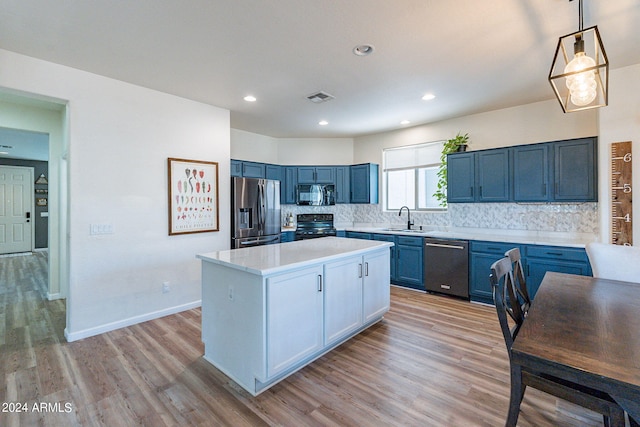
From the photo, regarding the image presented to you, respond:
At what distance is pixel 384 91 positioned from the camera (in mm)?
3590

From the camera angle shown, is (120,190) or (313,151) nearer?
(120,190)

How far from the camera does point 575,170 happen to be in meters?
3.50

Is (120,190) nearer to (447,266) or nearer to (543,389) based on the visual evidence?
(543,389)

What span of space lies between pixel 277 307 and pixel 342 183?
4114 mm

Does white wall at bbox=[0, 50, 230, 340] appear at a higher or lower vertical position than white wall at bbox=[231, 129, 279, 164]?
lower

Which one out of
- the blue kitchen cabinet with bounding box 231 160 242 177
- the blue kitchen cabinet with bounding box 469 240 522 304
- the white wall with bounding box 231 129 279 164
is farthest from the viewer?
the white wall with bounding box 231 129 279 164

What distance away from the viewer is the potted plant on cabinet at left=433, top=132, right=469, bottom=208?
4.55m

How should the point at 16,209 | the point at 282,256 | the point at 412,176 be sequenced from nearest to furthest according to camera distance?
the point at 282,256 → the point at 412,176 → the point at 16,209

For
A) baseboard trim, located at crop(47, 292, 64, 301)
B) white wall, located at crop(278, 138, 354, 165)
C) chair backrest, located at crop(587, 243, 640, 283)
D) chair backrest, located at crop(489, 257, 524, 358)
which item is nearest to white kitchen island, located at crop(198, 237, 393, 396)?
chair backrest, located at crop(489, 257, 524, 358)


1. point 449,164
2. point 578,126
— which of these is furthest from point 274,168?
point 578,126

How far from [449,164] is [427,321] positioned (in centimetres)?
246

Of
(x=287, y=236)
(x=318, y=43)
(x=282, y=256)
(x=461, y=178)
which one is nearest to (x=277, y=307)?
(x=282, y=256)

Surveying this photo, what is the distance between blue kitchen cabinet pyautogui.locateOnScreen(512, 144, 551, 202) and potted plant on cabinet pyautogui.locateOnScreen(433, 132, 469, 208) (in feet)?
2.50

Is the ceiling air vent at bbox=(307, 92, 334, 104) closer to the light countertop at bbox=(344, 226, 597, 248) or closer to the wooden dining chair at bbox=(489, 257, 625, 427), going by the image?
the light countertop at bbox=(344, 226, 597, 248)
